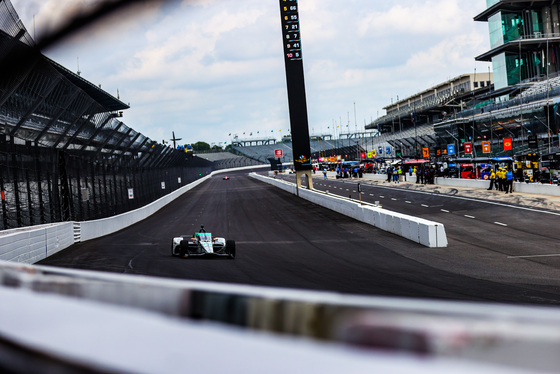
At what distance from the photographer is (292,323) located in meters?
1.19

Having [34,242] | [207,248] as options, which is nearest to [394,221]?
[207,248]

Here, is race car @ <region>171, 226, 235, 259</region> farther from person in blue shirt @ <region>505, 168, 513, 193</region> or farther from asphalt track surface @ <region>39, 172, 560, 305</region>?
person in blue shirt @ <region>505, 168, 513, 193</region>

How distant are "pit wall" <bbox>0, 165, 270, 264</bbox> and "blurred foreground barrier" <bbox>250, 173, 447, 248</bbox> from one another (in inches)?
421

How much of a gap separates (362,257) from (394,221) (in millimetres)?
5726

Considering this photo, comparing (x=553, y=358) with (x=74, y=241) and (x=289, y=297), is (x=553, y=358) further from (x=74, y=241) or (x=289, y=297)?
(x=74, y=241)

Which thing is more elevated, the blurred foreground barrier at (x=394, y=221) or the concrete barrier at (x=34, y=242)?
the concrete barrier at (x=34, y=242)

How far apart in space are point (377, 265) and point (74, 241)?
36.5ft

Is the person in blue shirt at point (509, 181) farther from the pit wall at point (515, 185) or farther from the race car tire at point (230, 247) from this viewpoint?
the race car tire at point (230, 247)

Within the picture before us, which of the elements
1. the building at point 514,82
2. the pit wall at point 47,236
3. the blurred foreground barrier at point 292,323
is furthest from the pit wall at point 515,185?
the blurred foreground barrier at point 292,323

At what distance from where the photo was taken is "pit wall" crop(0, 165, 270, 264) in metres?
13.5

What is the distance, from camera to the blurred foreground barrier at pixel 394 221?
1723 cm

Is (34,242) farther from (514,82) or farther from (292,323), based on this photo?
(514,82)

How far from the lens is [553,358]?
88 cm

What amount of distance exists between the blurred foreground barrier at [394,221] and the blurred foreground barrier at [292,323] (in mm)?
16299
